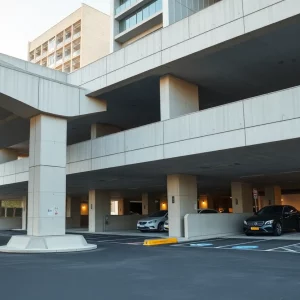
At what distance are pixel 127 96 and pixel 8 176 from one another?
11.9 meters

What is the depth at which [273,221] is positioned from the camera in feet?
62.0

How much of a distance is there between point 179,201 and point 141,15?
32.4 meters

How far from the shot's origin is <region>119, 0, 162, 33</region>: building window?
43938 mm

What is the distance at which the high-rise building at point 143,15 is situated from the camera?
4166 cm

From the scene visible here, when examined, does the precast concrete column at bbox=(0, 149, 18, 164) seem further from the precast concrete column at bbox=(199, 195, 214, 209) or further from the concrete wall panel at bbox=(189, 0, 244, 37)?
the concrete wall panel at bbox=(189, 0, 244, 37)

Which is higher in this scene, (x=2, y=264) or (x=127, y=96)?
(x=127, y=96)

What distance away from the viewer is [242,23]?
14242mm

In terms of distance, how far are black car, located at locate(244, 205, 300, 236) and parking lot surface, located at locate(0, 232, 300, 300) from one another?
6.33 metres

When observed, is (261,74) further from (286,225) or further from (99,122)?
(99,122)

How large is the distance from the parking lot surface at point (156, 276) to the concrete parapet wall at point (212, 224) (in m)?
6.39

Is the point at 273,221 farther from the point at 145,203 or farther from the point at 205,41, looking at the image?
the point at 145,203

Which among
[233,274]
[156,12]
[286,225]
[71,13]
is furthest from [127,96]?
[71,13]

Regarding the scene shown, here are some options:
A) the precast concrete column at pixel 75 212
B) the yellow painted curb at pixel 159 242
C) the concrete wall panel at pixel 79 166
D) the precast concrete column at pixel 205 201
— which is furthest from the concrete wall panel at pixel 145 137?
the precast concrete column at pixel 205 201

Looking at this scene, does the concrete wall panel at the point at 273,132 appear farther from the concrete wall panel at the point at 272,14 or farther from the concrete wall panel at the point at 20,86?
the concrete wall panel at the point at 20,86
